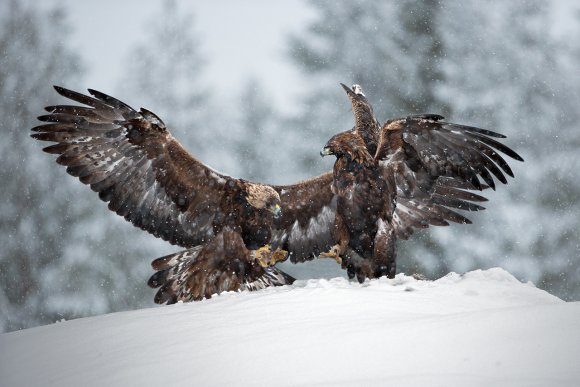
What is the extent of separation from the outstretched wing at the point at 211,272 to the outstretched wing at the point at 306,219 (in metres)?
0.54

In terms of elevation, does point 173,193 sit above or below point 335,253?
above

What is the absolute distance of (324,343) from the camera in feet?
11.5

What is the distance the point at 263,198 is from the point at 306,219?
692 millimetres

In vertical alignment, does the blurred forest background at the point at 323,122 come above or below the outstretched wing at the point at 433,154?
above

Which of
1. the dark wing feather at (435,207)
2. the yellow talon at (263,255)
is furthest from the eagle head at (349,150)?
the yellow talon at (263,255)

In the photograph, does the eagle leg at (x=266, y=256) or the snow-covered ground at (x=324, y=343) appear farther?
the eagle leg at (x=266, y=256)

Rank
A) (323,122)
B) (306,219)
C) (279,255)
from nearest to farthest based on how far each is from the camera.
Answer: (279,255), (306,219), (323,122)

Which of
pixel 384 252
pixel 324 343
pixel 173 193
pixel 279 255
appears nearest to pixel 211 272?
pixel 279 255

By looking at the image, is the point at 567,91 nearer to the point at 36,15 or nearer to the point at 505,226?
the point at 505,226

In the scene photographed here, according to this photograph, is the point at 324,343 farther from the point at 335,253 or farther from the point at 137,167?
the point at 137,167

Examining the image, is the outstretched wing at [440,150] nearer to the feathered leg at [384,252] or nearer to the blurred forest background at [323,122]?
the feathered leg at [384,252]

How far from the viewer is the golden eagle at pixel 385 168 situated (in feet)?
19.0

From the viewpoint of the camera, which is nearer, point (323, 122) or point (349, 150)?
point (349, 150)

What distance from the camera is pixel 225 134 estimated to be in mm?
14867
